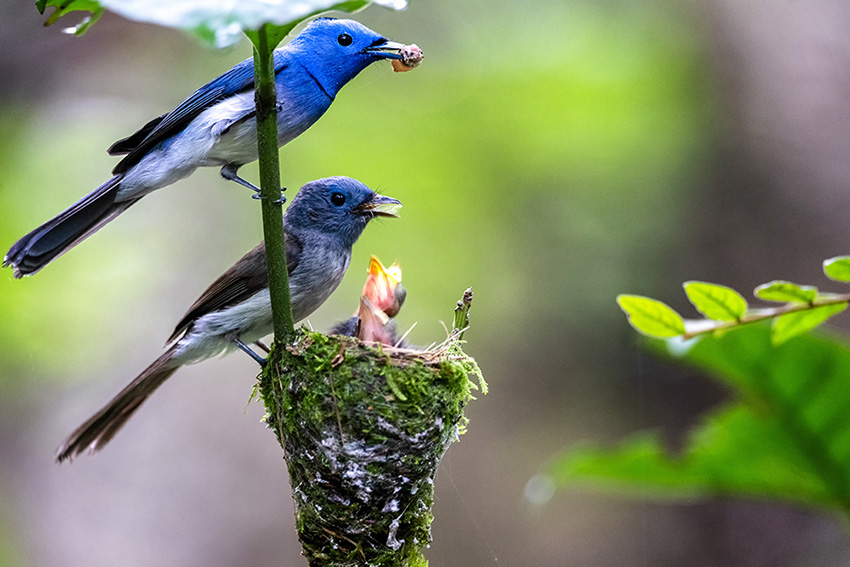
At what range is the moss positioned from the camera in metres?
2.09

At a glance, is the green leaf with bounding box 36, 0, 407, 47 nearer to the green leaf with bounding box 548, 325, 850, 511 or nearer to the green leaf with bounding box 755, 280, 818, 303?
the green leaf with bounding box 755, 280, 818, 303

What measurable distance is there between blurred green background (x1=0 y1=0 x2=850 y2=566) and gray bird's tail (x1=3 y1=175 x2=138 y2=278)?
3706 mm

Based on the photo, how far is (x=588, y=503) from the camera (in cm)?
759

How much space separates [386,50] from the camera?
8.12 ft

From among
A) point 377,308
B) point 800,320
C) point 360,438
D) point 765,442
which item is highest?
point 800,320

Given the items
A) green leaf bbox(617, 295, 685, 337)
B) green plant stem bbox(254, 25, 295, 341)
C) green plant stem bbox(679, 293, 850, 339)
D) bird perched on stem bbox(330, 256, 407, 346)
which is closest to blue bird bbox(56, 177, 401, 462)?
bird perched on stem bbox(330, 256, 407, 346)

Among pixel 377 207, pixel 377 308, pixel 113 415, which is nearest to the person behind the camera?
pixel 113 415

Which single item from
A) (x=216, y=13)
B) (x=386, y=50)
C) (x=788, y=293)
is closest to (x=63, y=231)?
(x=386, y=50)

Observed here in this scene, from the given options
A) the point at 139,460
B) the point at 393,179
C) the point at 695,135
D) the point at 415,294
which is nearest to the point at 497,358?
the point at 415,294

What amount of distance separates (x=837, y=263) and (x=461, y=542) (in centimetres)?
626

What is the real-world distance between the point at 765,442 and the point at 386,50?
64.2 inches

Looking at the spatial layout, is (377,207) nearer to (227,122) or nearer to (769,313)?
(227,122)

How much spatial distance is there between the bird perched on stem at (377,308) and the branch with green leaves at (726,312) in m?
1.28

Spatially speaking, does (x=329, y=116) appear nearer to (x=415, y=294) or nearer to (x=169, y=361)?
(x=415, y=294)
